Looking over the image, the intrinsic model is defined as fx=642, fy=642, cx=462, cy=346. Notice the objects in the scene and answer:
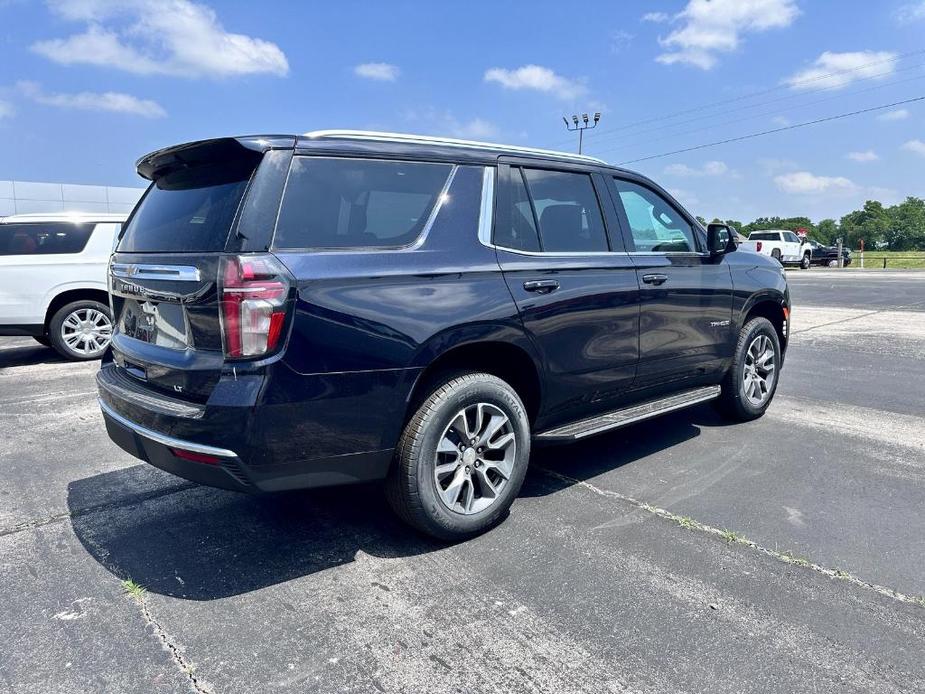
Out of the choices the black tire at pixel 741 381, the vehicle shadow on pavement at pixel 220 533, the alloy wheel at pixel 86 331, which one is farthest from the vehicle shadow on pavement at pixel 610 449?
the alloy wheel at pixel 86 331

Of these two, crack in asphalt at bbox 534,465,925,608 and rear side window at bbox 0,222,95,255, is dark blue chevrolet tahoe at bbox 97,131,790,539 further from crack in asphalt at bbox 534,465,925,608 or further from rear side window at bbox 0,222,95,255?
rear side window at bbox 0,222,95,255

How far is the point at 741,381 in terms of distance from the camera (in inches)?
196

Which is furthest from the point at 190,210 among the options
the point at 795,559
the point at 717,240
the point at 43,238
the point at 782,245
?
the point at 782,245

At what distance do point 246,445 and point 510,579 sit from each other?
1.28m

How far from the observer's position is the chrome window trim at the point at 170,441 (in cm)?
255

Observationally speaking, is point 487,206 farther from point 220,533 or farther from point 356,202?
point 220,533

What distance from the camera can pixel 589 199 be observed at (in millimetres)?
4004

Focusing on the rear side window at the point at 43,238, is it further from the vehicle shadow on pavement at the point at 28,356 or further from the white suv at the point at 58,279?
the vehicle shadow on pavement at the point at 28,356

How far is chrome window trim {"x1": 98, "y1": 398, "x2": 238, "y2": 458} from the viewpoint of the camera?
2.55 m

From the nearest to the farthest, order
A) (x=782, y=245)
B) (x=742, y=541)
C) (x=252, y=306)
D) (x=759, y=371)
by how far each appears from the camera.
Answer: (x=252, y=306) < (x=742, y=541) < (x=759, y=371) < (x=782, y=245)

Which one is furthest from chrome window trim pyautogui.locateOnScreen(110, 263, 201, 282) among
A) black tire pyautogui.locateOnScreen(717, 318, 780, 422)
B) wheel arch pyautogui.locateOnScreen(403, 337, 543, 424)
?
black tire pyautogui.locateOnScreen(717, 318, 780, 422)

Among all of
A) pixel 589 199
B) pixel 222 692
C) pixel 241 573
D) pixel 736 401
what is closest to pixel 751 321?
pixel 736 401

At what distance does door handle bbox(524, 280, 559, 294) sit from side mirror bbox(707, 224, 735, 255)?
5.85 ft

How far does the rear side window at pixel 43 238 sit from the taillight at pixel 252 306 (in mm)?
6839
